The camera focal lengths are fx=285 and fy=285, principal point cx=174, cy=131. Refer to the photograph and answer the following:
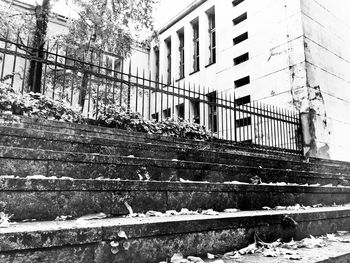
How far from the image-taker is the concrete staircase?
5.47 ft

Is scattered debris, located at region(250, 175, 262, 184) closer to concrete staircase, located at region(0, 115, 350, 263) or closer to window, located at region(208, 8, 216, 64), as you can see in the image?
concrete staircase, located at region(0, 115, 350, 263)

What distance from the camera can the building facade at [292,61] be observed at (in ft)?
38.0

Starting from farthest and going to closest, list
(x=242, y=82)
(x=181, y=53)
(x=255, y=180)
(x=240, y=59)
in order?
1. (x=181, y=53)
2. (x=240, y=59)
3. (x=242, y=82)
4. (x=255, y=180)

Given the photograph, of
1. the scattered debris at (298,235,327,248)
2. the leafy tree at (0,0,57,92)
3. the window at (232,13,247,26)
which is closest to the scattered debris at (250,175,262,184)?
the scattered debris at (298,235,327,248)

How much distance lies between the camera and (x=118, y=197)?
2.32 m

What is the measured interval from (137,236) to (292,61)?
1210 cm

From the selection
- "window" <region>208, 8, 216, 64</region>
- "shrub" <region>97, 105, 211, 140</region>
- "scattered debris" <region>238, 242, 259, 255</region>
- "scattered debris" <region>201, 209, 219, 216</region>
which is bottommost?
"scattered debris" <region>238, 242, 259, 255</region>

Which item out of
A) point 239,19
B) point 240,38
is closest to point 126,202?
point 240,38

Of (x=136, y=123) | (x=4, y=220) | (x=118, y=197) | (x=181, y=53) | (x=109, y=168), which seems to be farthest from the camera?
(x=181, y=53)

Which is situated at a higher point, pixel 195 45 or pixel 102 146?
pixel 195 45

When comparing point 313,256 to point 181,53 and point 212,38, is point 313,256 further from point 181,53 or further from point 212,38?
point 181,53

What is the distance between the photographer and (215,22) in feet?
61.2

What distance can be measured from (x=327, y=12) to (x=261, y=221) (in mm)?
14218

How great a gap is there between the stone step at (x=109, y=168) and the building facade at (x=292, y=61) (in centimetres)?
541
